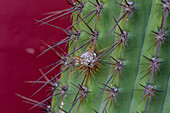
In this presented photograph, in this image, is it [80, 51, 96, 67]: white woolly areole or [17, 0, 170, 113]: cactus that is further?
[80, 51, 96, 67]: white woolly areole

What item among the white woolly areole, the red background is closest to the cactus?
the white woolly areole

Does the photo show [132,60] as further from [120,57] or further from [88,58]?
[88,58]

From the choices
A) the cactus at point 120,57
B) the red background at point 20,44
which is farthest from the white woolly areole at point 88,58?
the red background at point 20,44

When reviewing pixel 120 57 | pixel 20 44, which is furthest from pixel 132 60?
pixel 20 44

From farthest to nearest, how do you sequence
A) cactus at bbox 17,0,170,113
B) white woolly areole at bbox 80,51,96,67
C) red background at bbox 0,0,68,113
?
red background at bbox 0,0,68,113
white woolly areole at bbox 80,51,96,67
cactus at bbox 17,0,170,113

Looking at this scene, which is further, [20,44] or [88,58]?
[20,44]

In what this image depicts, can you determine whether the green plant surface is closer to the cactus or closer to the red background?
the cactus
